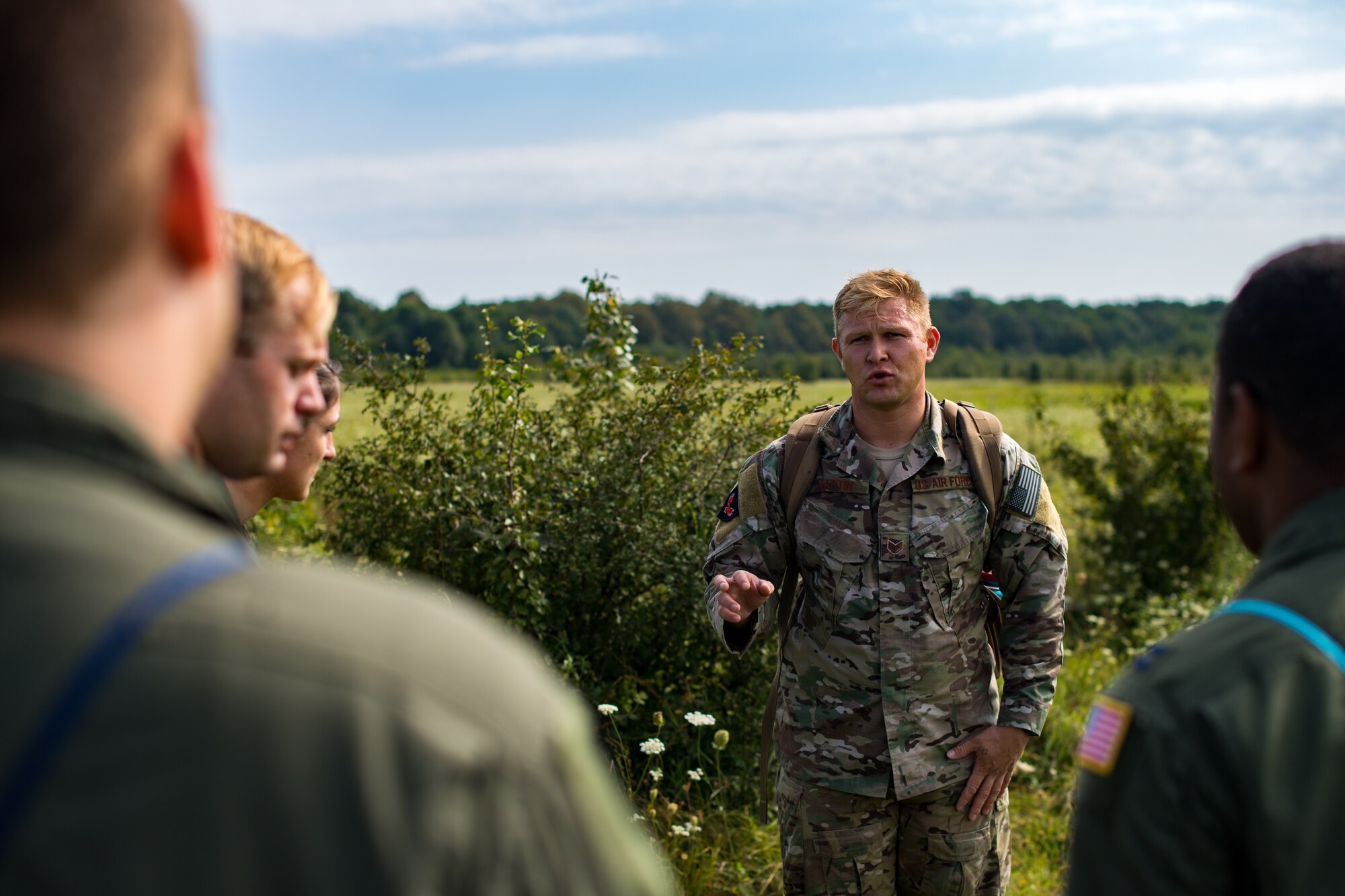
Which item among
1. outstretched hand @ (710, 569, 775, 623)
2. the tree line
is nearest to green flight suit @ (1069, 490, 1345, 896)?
the tree line

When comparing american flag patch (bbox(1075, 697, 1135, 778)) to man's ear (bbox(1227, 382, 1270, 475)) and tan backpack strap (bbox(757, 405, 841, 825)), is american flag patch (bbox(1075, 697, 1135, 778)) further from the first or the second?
tan backpack strap (bbox(757, 405, 841, 825))

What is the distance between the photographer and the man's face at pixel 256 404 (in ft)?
5.99

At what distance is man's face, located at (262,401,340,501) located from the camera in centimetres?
274

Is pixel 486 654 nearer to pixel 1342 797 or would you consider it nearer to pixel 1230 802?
pixel 1230 802

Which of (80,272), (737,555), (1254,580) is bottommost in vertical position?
(737,555)

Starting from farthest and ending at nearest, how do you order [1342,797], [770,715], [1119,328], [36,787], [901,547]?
[1119,328]
[770,715]
[901,547]
[1342,797]
[36,787]

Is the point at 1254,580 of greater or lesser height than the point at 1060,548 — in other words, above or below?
above

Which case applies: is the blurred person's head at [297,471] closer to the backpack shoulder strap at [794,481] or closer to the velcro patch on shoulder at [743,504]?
the velcro patch on shoulder at [743,504]

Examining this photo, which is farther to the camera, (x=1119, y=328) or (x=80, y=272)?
(x=1119, y=328)

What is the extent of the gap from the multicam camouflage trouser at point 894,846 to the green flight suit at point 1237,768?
7.19 ft

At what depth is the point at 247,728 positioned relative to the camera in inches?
30.4

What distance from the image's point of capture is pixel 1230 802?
1.30m

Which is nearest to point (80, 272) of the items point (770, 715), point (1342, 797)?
point (1342, 797)

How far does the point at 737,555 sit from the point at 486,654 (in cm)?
282
